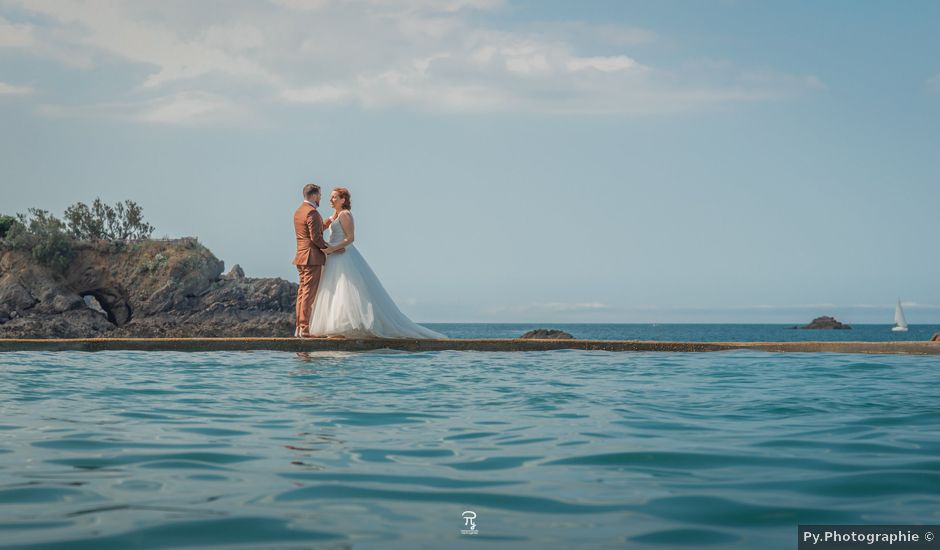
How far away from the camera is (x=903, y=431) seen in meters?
5.38

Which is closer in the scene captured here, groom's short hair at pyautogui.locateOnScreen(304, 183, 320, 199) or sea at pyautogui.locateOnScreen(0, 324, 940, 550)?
sea at pyautogui.locateOnScreen(0, 324, 940, 550)

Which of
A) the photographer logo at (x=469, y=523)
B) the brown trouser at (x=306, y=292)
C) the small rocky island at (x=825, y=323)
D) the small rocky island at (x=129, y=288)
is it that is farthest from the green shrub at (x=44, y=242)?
the small rocky island at (x=825, y=323)

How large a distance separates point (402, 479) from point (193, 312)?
133 feet

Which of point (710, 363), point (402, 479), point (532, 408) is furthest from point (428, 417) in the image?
point (710, 363)

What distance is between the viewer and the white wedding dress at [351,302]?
1324 cm

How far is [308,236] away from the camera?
43.4 feet

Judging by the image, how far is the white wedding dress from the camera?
1324 cm

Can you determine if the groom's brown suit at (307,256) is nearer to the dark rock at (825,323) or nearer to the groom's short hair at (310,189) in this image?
the groom's short hair at (310,189)

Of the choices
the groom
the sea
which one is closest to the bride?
the groom

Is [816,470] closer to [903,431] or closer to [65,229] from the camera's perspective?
[903,431]

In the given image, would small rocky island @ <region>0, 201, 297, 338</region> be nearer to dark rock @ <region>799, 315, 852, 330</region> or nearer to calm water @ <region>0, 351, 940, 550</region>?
calm water @ <region>0, 351, 940, 550</region>

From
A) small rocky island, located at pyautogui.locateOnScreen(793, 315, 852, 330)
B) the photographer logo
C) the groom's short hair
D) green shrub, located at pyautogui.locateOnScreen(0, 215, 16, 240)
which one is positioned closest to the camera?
the photographer logo

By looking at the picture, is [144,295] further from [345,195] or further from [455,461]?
[455,461]

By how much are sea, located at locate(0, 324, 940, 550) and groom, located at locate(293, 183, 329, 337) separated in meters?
4.81
